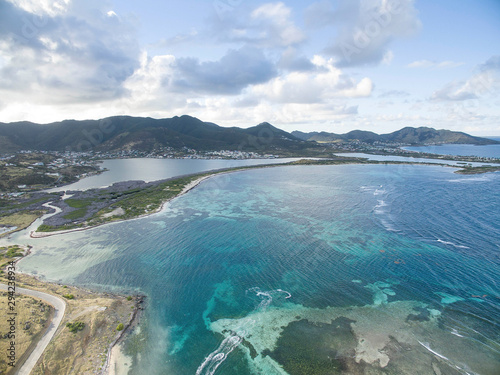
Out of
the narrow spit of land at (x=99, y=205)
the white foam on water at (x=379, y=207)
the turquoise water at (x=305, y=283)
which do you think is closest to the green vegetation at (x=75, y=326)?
the turquoise water at (x=305, y=283)

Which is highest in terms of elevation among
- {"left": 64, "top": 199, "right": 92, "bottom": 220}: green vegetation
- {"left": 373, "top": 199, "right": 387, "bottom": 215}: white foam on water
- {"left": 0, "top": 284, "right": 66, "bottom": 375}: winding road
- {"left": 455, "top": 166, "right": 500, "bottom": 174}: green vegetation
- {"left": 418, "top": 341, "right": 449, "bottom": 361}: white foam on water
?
{"left": 455, "top": 166, "right": 500, "bottom": 174}: green vegetation

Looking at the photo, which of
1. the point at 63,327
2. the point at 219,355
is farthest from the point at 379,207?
the point at 63,327

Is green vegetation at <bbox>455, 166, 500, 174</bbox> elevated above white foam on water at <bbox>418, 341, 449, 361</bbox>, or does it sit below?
above

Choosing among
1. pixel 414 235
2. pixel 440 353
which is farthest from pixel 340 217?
pixel 440 353

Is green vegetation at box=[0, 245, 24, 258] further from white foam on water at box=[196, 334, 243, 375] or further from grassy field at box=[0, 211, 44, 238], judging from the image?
white foam on water at box=[196, 334, 243, 375]

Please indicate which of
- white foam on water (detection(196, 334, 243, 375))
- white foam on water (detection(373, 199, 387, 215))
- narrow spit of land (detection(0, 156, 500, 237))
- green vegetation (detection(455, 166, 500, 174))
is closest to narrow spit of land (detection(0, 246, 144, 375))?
white foam on water (detection(196, 334, 243, 375))

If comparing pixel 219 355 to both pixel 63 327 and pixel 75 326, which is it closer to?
pixel 75 326

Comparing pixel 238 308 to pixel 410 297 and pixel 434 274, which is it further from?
pixel 434 274

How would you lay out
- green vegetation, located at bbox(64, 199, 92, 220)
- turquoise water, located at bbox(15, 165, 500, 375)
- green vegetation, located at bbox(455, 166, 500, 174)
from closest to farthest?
turquoise water, located at bbox(15, 165, 500, 375)
green vegetation, located at bbox(64, 199, 92, 220)
green vegetation, located at bbox(455, 166, 500, 174)
